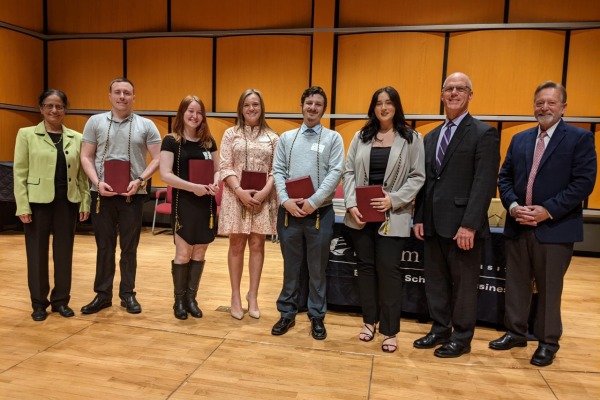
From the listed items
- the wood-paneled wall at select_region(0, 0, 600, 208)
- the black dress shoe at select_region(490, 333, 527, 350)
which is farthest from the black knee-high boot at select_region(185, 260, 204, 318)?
the wood-paneled wall at select_region(0, 0, 600, 208)

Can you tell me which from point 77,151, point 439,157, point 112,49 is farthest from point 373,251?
point 112,49

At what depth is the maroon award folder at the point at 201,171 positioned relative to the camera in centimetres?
283

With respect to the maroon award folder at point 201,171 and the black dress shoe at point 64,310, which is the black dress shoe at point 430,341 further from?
the black dress shoe at point 64,310

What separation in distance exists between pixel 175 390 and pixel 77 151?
70.3 inches

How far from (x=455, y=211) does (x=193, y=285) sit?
1833 mm

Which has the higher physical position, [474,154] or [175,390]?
[474,154]

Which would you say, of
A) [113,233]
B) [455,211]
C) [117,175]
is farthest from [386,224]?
[113,233]

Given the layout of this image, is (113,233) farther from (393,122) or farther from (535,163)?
(535,163)

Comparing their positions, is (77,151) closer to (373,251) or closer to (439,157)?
(373,251)

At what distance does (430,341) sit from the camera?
266 cm

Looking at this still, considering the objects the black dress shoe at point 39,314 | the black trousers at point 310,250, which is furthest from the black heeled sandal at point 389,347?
the black dress shoe at point 39,314

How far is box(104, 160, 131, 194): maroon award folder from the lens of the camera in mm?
2896

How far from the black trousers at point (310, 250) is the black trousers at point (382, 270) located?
0.21m

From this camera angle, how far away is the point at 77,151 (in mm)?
2979
